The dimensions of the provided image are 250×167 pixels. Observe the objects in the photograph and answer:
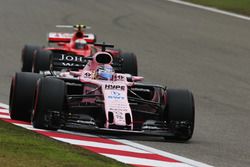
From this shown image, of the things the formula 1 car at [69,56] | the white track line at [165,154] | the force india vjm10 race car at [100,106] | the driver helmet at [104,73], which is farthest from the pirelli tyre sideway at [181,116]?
the formula 1 car at [69,56]

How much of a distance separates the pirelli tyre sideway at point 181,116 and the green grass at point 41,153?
6.12ft

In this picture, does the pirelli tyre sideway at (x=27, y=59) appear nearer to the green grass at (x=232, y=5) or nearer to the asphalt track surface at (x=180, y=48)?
the asphalt track surface at (x=180, y=48)

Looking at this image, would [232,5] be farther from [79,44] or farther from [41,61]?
[41,61]

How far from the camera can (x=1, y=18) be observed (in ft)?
91.3

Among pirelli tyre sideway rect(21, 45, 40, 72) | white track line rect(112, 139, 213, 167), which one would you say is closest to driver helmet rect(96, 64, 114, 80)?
white track line rect(112, 139, 213, 167)

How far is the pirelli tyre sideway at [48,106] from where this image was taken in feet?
39.0

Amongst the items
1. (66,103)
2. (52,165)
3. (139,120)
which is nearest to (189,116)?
(139,120)

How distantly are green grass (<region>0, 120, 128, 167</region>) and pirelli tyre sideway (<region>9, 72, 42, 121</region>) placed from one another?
142cm

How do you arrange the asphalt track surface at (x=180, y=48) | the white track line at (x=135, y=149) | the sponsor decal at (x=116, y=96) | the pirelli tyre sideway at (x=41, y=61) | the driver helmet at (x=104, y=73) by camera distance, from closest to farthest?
the white track line at (x=135, y=149)
the sponsor decal at (x=116, y=96)
the asphalt track surface at (x=180, y=48)
the driver helmet at (x=104, y=73)
the pirelli tyre sideway at (x=41, y=61)

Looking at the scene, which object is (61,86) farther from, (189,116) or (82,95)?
(189,116)

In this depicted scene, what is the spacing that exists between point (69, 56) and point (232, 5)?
1634 cm

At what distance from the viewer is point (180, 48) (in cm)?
2470

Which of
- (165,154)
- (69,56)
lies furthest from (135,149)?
(69,56)

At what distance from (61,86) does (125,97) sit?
34.3 inches
